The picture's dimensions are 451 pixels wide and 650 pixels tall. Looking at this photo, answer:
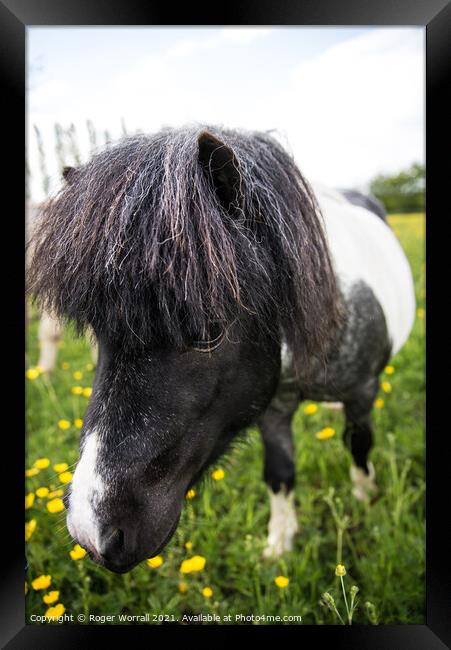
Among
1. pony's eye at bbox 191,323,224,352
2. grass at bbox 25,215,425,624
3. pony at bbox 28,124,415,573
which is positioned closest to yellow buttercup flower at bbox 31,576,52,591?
grass at bbox 25,215,425,624

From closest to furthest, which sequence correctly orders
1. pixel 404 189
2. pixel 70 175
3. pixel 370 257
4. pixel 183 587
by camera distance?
1. pixel 70 175
2. pixel 183 587
3. pixel 370 257
4. pixel 404 189

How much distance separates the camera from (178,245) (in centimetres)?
90

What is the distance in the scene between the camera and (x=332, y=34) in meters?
1.51

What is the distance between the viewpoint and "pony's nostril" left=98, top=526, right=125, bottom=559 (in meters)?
0.86

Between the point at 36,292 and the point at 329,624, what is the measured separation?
4.25ft

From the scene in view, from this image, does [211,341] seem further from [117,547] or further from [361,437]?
[361,437]

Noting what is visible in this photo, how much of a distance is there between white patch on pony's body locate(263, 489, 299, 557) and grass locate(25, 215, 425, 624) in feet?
0.17

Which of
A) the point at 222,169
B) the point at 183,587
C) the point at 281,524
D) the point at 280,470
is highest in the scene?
the point at 222,169

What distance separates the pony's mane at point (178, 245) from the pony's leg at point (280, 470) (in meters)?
0.57

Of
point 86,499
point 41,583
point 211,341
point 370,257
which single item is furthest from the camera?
point 370,257

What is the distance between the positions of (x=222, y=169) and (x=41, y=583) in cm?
144

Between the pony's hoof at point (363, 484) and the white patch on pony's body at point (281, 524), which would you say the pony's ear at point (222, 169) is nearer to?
the white patch on pony's body at point (281, 524)
